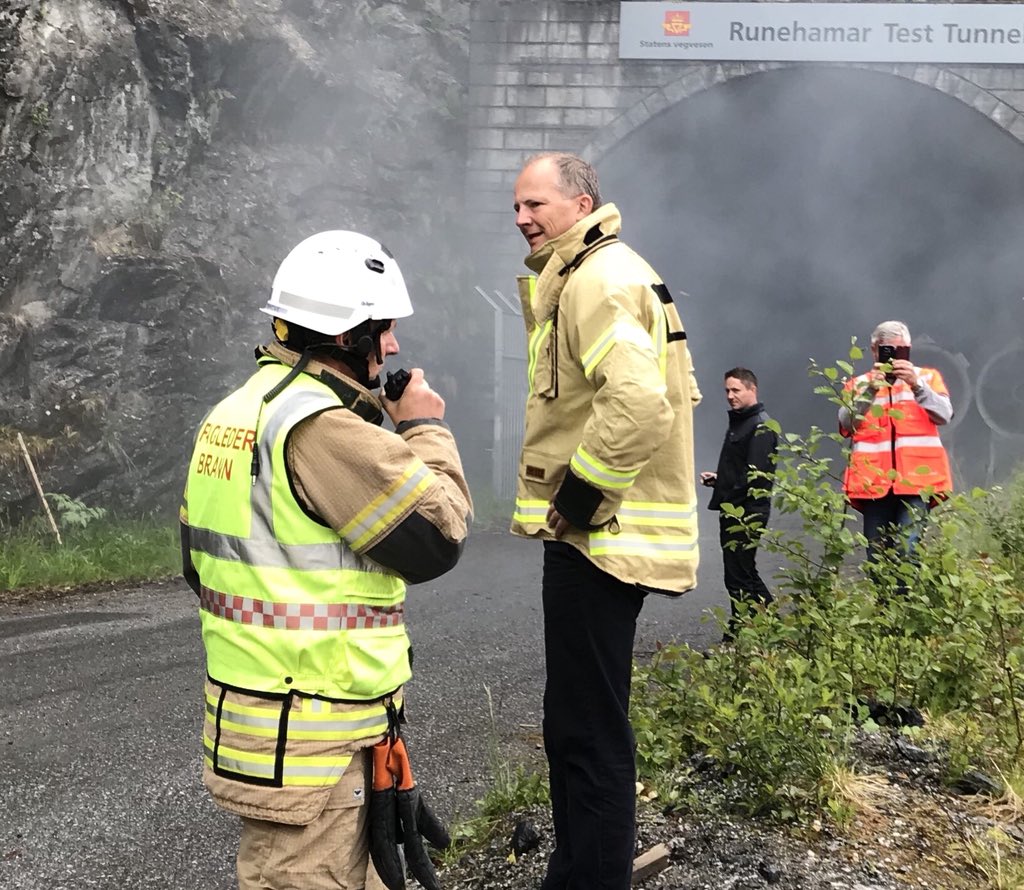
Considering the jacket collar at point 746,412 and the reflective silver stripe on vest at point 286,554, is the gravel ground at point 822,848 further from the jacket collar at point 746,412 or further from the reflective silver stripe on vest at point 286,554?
the jacket collar at point 746,412

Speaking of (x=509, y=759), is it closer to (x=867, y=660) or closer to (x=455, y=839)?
(x=455, y=839)

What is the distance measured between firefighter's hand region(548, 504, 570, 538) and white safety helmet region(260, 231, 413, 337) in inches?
31.7

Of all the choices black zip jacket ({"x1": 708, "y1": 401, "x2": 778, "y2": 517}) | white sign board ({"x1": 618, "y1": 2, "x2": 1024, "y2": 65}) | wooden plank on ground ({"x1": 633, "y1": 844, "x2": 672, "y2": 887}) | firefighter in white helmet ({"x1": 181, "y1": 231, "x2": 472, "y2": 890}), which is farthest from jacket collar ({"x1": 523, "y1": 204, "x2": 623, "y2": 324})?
white sign board ({"x1": 618, "y1": 2, "x2": 1024, "y2": 65})

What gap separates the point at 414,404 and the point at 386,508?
0.32 m

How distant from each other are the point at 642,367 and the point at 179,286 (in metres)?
9.80

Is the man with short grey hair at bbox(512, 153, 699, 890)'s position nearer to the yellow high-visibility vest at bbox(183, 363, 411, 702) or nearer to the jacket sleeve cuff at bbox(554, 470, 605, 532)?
the jacket sleeve cuff at bbox(554, 470, 605, 532)

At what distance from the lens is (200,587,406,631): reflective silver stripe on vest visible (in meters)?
2.09

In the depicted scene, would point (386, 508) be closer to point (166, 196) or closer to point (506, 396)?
point (166, 196)

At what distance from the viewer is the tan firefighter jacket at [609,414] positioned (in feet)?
8.89

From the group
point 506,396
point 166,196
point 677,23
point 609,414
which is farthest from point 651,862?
point 677,23

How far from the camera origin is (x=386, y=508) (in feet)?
6.87

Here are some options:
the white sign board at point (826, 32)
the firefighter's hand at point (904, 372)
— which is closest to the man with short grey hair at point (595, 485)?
the firefighter's hand at point (904, 372)

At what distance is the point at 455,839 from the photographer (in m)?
3.61

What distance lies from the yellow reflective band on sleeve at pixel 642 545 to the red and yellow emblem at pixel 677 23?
14.3 meters
